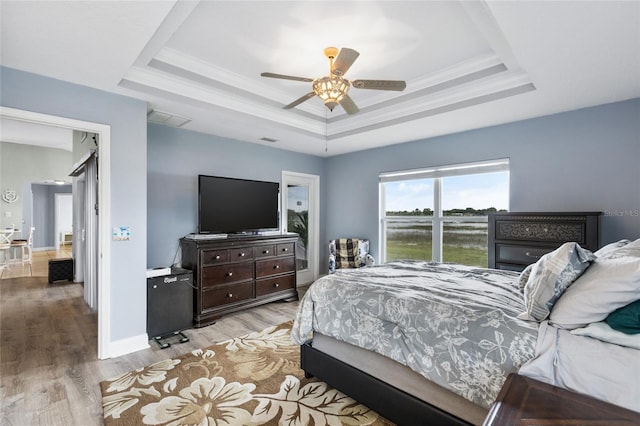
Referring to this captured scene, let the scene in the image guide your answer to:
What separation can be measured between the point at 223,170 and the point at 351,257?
244 centimetres

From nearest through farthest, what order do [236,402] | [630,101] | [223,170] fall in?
[236,402] < [630,101] < [223,170]

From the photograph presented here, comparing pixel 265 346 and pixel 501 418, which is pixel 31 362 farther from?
pixel 501 418

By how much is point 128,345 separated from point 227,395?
1.37m

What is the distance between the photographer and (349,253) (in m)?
4.98

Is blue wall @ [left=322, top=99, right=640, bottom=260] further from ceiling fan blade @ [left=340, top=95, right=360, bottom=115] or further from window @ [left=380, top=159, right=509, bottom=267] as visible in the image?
ceiling fan blade @ [left=340, top=95, right=360, bottom=115]

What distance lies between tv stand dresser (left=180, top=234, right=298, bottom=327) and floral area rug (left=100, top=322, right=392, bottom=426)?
2.92 feet

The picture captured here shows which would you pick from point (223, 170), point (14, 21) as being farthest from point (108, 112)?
point (223, 170)

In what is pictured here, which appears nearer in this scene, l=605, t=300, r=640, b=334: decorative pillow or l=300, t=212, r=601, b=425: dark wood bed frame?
l=605, t=300, r=640, b=334: decorative pillow

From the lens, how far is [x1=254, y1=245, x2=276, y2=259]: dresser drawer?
4.23m

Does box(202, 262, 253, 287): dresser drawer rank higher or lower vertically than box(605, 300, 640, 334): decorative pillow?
lower

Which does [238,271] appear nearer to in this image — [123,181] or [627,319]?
[123,181]

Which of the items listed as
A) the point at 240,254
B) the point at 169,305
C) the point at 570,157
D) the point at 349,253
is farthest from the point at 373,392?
the point at 570,157

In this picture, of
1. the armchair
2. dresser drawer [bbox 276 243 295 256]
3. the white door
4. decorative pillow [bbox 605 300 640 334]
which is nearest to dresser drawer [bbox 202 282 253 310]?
dresser drawer [bbox 276 243 295 256]

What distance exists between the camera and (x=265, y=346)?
120 inches
